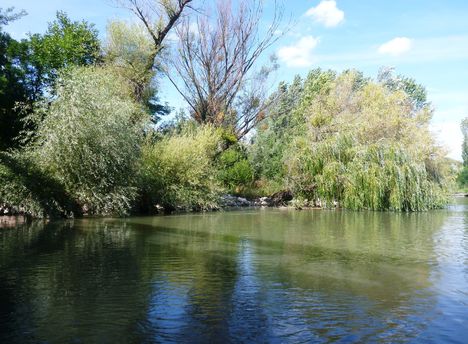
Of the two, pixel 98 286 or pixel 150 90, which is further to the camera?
pixel 150 90

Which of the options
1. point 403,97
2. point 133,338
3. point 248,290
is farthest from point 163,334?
point 403,97

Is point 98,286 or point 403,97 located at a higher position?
point 403,97

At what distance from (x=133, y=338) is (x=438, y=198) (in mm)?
23335

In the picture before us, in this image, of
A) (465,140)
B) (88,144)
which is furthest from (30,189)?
(465,140)

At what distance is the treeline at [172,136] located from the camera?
20922 millimetres

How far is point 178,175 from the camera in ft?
84.1

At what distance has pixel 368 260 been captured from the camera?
1002cm

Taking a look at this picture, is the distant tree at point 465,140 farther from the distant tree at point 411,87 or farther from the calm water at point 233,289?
the calm water at point 233,289

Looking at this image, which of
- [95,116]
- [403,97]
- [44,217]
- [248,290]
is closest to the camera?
[248,290]

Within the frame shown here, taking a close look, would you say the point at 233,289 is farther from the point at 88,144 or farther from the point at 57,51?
the point at 57,51

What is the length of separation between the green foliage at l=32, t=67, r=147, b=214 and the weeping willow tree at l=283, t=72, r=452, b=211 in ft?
35.0

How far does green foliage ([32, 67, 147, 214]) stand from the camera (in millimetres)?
20625

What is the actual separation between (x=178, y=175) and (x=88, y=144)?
575 centimetres

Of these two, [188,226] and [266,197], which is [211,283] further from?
[266,197]
